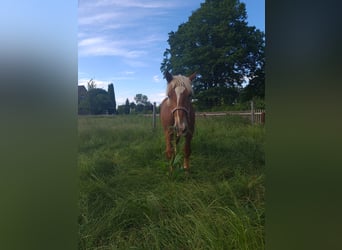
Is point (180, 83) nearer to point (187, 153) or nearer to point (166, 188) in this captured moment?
point (187, 153)

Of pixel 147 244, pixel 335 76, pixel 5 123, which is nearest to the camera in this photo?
pixel 335 76

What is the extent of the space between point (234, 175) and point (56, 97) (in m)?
0.84

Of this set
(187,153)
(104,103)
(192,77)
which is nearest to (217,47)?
(192,77)

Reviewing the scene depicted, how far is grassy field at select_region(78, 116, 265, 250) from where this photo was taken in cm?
120

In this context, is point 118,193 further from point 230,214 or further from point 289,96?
point 289,96

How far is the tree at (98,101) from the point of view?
4.96ft

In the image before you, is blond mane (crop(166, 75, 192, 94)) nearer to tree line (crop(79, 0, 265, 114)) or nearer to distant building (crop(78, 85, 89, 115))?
tree line (crop(79, 0, 265, 114))

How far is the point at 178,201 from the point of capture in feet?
4.41

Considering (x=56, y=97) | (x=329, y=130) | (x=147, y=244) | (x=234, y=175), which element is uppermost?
(x=56, y=97)

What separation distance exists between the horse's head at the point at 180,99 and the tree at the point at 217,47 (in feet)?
0.11

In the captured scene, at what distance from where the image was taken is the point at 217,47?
49.8 inches

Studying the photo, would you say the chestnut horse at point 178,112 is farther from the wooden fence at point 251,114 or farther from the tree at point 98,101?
the tree at point 98,101

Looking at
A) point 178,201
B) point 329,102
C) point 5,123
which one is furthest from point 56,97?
point 329,102

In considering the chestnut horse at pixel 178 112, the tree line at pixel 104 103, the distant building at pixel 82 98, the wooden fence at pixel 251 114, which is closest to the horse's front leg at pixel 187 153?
the chestnut horse at pixel 178 112
